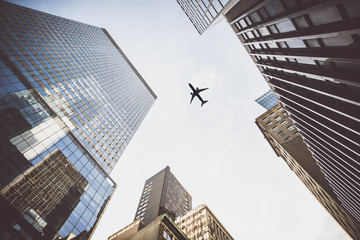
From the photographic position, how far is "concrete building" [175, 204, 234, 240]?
1902 inches

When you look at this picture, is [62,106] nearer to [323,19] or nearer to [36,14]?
[36,14]

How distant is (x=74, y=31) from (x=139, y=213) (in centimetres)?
7497

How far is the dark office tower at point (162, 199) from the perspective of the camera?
232 feet

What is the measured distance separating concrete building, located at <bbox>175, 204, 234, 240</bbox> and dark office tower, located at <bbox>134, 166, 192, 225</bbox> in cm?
1067

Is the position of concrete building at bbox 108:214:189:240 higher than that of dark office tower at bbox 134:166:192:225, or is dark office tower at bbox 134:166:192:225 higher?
concrete building at bbox 108:214:189:240

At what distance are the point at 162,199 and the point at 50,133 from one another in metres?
53.9

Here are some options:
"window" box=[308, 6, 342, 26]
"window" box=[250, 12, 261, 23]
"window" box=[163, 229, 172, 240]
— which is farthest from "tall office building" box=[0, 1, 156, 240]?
"window" box=[308, 6, 342, 26]

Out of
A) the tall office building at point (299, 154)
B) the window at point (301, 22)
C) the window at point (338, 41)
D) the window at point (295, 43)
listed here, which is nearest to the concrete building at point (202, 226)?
the tall office building at point (299, 154)

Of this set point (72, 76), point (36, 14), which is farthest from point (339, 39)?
point (36, 14)

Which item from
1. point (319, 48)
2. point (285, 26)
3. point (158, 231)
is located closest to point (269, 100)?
point (158, 231)

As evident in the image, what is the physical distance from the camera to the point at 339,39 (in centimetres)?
927

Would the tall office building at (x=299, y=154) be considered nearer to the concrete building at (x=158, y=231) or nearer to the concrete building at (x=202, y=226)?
the concrete building at (x=202, y=226)

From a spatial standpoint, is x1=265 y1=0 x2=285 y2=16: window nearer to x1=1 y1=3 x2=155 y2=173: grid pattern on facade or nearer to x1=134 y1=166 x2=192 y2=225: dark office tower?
x1=1 y1=3 x2=155 y2=173: grid pattern on facade

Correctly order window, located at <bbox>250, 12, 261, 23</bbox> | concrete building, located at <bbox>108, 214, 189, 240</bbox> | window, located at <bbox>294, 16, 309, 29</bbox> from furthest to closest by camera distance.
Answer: concrete building, located at <bbox>108, 214, 189, 240</bbox>, window, located at <bbox>250, 12, 261, 23</bbox>, window, located at <bbox>294, 16, 309, 29</bbox>
